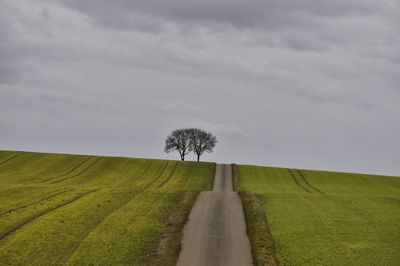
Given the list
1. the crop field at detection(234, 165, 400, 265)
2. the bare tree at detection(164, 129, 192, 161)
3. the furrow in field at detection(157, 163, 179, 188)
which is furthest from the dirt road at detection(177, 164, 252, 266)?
the bare tree at detection(164, 129, 192, 161)

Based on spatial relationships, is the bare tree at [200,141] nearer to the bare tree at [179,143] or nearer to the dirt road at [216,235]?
→ the bare tree at [179,143]

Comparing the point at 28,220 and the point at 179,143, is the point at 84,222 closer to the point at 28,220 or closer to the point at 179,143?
the point at 28,220

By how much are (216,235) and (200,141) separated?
4095 inches

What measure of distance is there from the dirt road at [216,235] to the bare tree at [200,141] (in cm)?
8531

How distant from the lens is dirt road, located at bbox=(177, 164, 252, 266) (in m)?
25.1

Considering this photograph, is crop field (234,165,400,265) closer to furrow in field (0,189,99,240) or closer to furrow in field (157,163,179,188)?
furrow in field (0,189,99,240)

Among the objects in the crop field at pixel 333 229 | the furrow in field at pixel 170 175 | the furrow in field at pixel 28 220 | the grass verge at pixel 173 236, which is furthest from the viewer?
the furrow in field at pixel 170 175

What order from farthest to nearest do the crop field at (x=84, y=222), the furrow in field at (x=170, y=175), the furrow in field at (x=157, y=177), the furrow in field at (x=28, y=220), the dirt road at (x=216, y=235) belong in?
1. the furrow in field at (x=170, y=175)
2. the furrow in field at (x=157, y=177)
3. the furrow in field at (x=28, y=220)
4. the crop field at (x=84, y=222)
5. the dirt road at (x=216, y=235)

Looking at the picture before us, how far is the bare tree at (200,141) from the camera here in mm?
134125

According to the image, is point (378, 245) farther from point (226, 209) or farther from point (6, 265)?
point (6, 265)

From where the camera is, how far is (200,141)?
135m

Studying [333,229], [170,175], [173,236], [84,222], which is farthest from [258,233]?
[170,175]

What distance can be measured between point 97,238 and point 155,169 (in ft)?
219

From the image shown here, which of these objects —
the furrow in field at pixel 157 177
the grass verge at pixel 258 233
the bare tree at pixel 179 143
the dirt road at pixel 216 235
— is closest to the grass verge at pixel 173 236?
the dirt road at pixel 216 235
